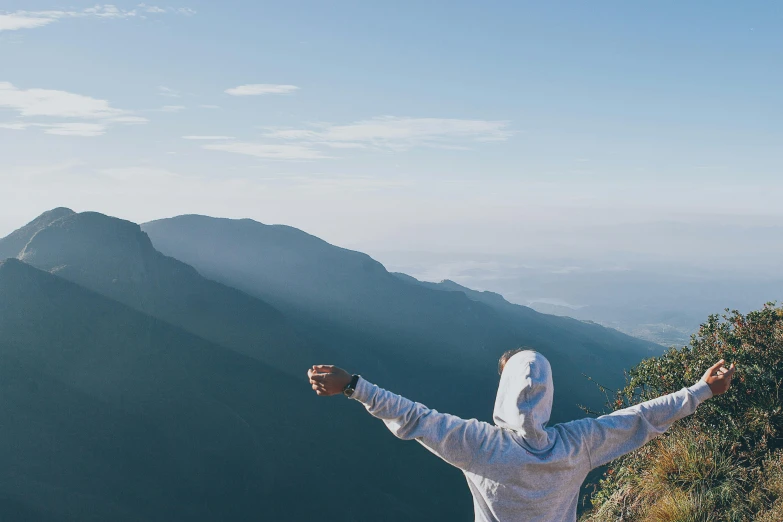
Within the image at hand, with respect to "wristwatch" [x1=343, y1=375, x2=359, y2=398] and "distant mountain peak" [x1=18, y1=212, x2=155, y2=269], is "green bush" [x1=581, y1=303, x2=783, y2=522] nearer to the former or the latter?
"wristwatch" [x1=343, y1=375, x2=359, y2=398]

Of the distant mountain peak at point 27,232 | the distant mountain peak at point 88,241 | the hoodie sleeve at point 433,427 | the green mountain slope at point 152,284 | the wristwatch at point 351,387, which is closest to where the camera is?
the hoodie sleeve at point 433,427

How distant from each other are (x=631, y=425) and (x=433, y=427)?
3.69 feet

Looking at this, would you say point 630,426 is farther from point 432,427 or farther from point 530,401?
point 432,427

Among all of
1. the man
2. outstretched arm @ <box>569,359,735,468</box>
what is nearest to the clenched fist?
the man

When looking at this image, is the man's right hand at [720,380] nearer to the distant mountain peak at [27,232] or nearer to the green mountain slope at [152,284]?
the green mountain slope at [152,284]

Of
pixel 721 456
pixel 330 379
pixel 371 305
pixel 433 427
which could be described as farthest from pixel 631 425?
pixel 371 305

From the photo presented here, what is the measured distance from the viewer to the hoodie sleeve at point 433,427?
2377 millimetres

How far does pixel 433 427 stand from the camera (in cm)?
238

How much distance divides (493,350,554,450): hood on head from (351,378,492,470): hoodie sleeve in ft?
0.54

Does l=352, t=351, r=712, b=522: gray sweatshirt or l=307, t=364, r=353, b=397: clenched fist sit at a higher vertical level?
l=307, t=364, r=353, b=397: clenched fist

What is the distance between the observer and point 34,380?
1714 inches

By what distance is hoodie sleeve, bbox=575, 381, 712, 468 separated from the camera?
259 centimetres

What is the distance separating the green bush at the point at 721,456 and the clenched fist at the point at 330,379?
4345mm

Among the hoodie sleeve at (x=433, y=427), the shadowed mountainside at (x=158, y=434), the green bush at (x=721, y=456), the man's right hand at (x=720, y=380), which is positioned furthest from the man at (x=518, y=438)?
the shadowed mountainside at (x=158, y=434)
